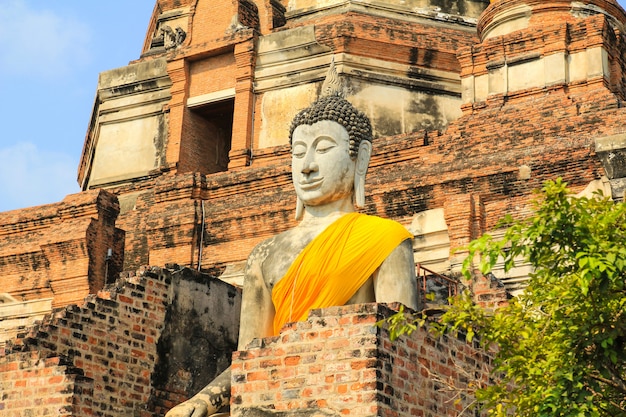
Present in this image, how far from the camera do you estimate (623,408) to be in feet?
24.0

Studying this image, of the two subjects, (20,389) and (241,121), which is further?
(241,121)

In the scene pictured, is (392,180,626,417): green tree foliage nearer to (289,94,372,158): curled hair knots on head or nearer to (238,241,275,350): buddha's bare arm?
(238,241,275,350): buddha's bare arm

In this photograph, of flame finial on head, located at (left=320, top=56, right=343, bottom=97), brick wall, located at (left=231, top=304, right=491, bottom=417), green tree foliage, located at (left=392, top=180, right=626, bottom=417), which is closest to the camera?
green tree foliage, located at (left=392, top=180, right=626, bottom=417)

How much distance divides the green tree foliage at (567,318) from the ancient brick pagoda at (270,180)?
Result: 848 millimetres

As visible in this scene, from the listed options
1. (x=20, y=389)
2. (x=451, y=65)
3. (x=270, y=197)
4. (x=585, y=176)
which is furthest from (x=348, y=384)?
(x=451, y=65)

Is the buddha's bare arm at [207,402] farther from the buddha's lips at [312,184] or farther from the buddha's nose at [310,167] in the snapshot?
the buddha's nose at [310,167]

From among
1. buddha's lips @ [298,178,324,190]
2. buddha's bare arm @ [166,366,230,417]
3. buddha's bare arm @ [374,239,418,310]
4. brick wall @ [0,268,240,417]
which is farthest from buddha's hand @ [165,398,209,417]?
buddha's lips @ [298,178,324,190]

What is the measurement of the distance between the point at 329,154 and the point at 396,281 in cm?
133

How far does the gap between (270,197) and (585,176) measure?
4.33m

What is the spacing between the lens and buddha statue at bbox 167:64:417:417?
901 centimetres

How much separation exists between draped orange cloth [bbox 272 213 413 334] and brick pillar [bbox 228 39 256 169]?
399 inches

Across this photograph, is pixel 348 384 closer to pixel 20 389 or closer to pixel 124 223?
pixel 20 389

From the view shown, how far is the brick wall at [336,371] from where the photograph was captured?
7.59 meters

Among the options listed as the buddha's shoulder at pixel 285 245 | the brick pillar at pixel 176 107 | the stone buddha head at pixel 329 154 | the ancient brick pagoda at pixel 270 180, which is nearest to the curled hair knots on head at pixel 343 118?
the stone buddha head at pixel 329 154
